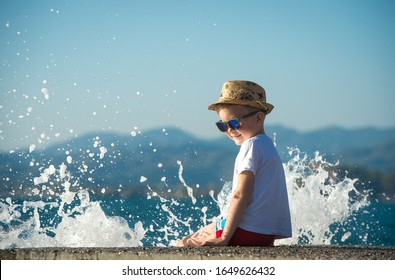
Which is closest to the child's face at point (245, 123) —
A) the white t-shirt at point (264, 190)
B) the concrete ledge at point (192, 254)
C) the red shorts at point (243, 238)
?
the white t-shirt at point (264, 190)

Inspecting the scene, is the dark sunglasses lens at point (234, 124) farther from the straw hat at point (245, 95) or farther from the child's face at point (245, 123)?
the straw hat at point (245, 95)

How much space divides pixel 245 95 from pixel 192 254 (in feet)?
4.26

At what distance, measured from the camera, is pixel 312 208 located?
328 inches

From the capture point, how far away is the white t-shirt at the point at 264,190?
4.37 m

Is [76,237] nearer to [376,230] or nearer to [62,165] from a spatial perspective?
[62,165]

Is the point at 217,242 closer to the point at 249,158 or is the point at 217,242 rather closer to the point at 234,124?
the point at 249,158

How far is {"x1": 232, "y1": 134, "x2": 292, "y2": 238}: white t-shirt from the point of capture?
4.37 meters

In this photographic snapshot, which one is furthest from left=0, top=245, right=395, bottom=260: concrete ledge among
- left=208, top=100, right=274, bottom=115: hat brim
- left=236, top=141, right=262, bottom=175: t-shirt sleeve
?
left=208, top=100, right=274, bottom=115: hat brim

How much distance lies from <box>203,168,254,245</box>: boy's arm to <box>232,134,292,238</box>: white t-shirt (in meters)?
0.05

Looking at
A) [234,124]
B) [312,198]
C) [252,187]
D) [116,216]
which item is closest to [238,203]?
[252,187]

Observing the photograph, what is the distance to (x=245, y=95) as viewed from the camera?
15.4 ft

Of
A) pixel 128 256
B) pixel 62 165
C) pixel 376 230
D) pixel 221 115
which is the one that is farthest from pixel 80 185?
pixel 376 230

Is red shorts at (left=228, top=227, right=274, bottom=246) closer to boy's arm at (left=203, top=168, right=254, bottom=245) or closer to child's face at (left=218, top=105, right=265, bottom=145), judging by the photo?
boy's arm at (left=203, top=168, right=254, bottom=245)
